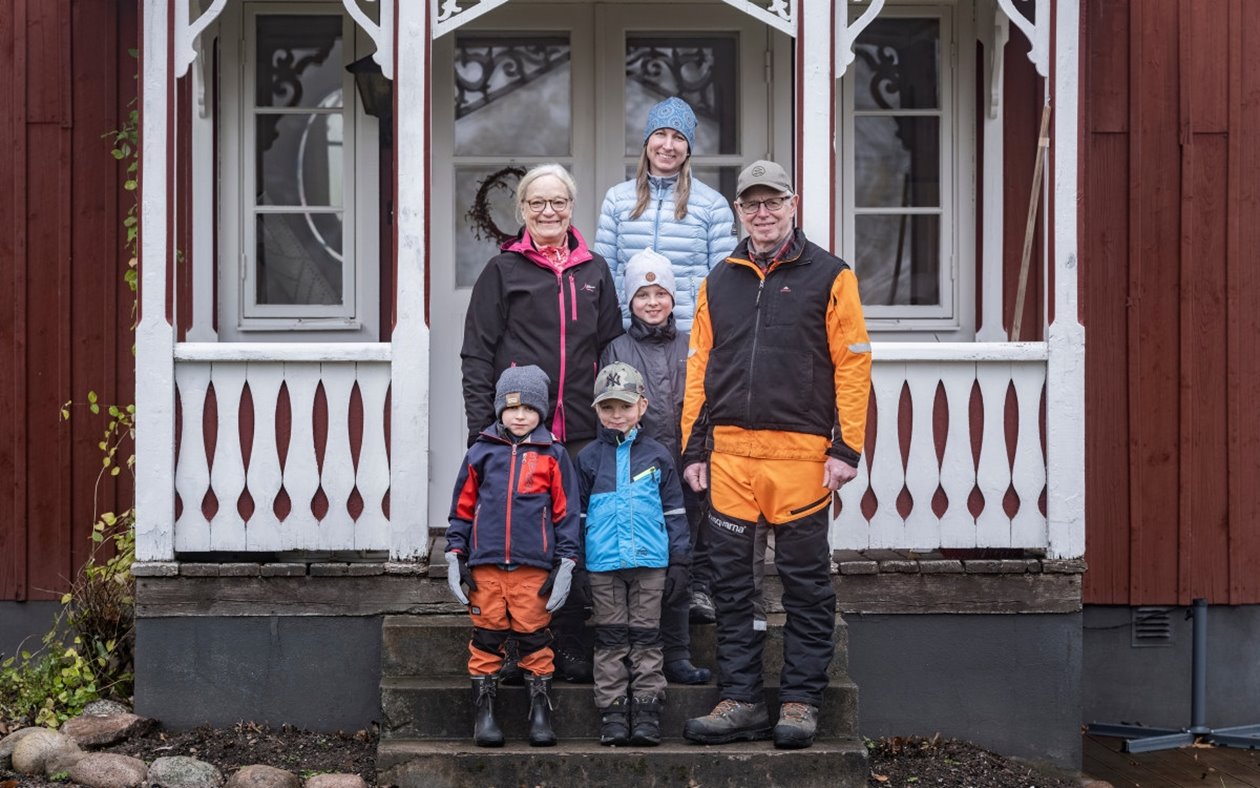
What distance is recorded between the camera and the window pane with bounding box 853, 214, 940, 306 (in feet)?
24.2

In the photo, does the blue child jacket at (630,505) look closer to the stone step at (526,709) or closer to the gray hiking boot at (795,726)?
the stone step at (526,709)

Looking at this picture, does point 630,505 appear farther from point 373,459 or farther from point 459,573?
point 373,459

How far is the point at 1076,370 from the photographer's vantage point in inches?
240

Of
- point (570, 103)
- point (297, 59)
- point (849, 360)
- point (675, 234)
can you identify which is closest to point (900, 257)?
point (570, 103)

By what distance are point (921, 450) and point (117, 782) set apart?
3322mm

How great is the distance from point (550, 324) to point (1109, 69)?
3.31 m

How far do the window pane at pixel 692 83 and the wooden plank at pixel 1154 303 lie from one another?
190 cm

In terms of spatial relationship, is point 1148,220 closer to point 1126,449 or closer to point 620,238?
point 1126,449

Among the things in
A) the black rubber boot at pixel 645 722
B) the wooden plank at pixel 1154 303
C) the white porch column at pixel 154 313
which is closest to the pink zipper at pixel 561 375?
the black rubber boot at pixel 645 722

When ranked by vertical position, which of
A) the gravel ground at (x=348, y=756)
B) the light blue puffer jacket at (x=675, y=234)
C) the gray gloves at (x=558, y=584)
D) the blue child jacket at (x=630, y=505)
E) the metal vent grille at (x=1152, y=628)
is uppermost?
the light blue puffer jacket at (x=675, y=234)

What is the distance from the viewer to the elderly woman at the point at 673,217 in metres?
5.66

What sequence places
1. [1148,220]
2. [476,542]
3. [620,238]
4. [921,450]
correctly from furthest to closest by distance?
[1148,220] < [921,450] < [620,238] < [476,542]

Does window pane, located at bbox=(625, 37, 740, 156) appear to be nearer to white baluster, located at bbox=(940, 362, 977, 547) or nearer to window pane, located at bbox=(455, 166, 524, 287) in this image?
window pane, located at bbox=(455, 166, 524, 287)

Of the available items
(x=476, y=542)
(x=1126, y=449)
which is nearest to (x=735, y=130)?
(x=1126, y=449)
